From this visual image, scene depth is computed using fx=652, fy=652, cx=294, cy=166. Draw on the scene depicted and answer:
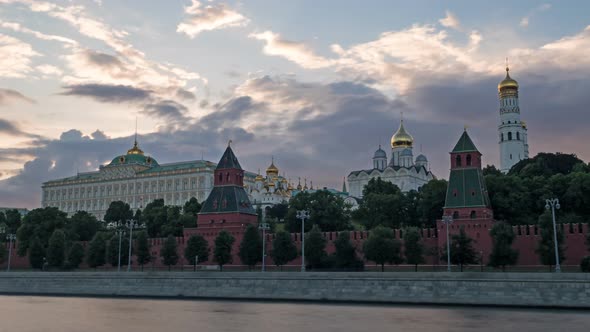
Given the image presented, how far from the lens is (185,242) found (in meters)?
64.0

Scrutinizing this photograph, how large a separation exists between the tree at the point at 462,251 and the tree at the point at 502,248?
1543mm

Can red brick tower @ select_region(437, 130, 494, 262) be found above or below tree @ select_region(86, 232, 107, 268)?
above

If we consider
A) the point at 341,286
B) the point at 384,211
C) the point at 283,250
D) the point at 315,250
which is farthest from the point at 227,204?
the point at 341,286

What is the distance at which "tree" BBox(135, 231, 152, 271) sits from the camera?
6253 centimetres

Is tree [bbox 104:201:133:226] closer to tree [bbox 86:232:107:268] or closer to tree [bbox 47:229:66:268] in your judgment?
tree [bbox 47:229:66:268]

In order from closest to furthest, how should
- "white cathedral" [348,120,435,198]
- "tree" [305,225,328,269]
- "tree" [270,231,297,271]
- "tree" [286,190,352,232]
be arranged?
"tree" [305,225,328,269], "tree" [270,231,297,271], "tree" [286,190,352,232], "white cathedral" [348,120,435,198]

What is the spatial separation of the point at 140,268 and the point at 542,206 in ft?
126

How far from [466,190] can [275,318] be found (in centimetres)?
2508

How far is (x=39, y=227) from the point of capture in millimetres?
74875

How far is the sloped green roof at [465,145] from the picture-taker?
181ft

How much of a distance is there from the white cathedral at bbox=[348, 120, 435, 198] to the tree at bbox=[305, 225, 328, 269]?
72.2 meters

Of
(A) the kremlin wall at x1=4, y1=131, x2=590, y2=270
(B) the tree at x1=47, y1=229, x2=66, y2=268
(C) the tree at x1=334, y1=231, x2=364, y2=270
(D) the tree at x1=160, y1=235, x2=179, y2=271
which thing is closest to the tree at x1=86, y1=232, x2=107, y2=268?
(B) the tree at x1=47, y1=229, x2=66, y2=268

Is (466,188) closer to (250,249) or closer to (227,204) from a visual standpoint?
(250,249)

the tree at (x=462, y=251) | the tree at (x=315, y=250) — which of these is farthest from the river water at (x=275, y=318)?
the tree at (x=315, y=250)
